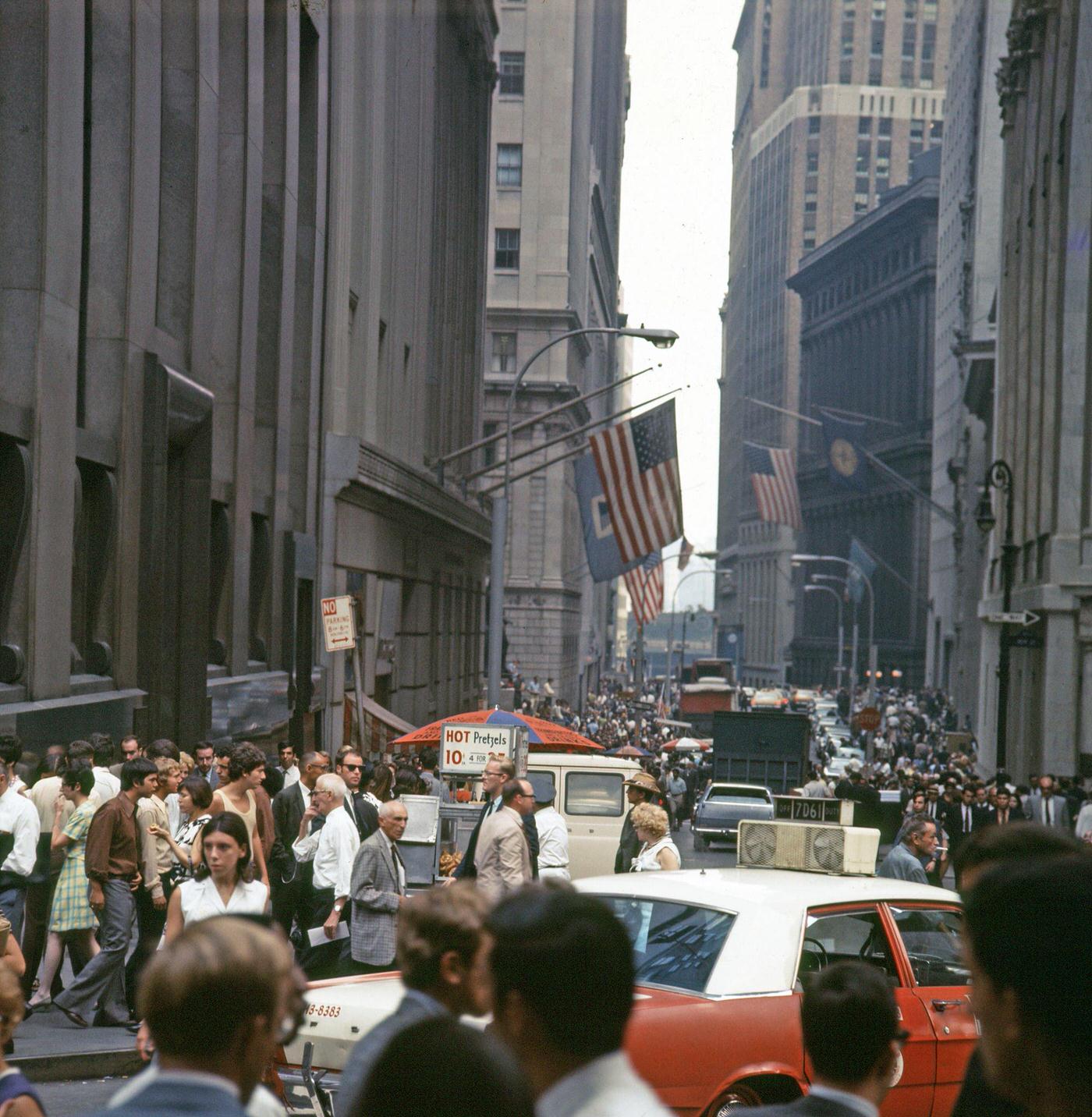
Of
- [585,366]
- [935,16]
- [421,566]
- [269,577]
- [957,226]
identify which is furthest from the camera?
[935,16]

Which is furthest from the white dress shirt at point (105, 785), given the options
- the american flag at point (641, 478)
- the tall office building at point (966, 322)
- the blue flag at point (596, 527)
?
the tall office building at point (966, 322)

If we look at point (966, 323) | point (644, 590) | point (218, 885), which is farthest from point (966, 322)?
point (218, 885)

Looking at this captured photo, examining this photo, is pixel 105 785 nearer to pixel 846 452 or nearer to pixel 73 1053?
pixel 73 1053

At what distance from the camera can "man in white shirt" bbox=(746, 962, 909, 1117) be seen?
4160 millimetres

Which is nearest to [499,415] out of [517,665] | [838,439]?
[517,665]

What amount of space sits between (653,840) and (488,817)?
62.1 inches

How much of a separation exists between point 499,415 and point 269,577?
5588 cm

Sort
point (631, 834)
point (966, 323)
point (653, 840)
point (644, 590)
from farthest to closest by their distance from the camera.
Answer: point (966, 323), point (644, 590), point (631, 834), point (653, 840)

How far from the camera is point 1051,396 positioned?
41.4 m

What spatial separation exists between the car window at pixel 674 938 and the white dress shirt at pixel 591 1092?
474cm

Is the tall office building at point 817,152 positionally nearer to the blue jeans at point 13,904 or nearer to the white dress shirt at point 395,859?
the blue jeans at point 13,904

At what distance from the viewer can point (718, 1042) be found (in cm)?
775

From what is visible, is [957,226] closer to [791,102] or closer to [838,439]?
[838,439]

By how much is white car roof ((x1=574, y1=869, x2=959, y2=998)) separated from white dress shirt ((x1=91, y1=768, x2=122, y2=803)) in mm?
5128
